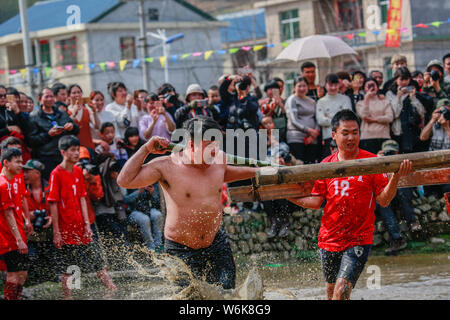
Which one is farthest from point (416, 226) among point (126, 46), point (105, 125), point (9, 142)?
point (126, 46)

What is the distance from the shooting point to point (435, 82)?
9.97 metres

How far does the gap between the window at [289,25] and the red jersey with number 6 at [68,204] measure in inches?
896

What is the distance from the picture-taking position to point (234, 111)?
917 cm

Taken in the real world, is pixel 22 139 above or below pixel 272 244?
above

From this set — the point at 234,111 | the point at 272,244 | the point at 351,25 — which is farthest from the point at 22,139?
the point at 351,25

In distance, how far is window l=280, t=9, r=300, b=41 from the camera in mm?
29422

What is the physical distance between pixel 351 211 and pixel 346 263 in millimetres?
419

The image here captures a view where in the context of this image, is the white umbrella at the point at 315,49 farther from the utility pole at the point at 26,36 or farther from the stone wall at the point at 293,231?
the utility pole at the point at 26,36

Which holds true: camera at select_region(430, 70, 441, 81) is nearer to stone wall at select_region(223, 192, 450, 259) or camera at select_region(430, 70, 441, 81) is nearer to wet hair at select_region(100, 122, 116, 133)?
stone wall at select_region(223, 192, 450, 259)

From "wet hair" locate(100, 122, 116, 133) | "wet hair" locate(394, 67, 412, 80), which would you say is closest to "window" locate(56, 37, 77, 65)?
"wet hair" locate(100, 122, 116, 133)

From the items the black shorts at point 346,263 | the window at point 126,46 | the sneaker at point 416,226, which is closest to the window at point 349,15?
the window at point 126,46

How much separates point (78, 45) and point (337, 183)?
2411 centimetres

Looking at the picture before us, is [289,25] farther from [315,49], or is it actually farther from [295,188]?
[295,188]
